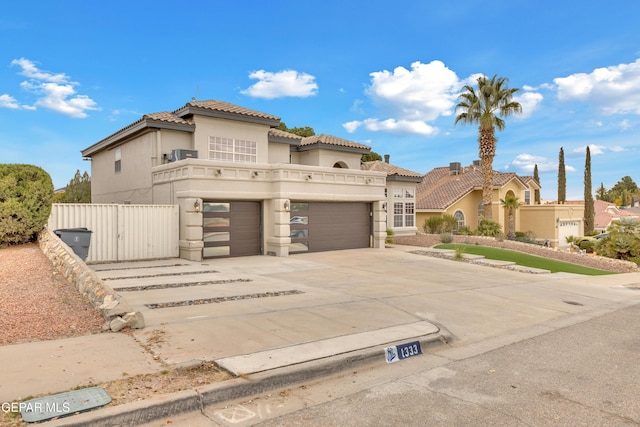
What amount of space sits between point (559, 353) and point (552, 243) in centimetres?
3677

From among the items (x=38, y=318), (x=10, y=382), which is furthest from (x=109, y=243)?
(x=10, y=382)

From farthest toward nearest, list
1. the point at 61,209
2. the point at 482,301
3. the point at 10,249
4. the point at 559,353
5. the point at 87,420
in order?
the point at 61,209 → the point at 10,249 → the point at 482,301 → the point at 559,353 → the point at 87,420

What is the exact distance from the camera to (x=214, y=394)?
4.70 m

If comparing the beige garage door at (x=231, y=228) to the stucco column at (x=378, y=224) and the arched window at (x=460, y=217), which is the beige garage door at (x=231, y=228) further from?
the arched window at (x=460, y=217)

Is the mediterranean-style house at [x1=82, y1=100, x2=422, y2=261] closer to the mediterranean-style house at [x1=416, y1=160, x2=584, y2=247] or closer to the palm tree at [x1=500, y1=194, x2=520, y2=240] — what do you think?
the palm tree at [x1=500, y1=194, x2=520, y2=240]

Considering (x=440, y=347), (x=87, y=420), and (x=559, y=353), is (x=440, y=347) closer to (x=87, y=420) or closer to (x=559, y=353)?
(x=559, y=353)

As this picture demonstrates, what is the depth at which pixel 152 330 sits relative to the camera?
6.97m

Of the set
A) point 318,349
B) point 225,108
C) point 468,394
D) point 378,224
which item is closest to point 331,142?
point 378,224

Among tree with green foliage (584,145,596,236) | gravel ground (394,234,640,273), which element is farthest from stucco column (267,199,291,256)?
tree with green foliage (584,145,596,236)

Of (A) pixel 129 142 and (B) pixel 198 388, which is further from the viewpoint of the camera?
(A) pixel 129 142

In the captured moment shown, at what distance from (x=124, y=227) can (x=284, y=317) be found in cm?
1031

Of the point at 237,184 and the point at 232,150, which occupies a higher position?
the point at 232,150

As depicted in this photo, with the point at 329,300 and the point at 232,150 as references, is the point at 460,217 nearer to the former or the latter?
the point at 232,150

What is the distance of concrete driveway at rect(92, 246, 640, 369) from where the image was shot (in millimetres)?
6883
